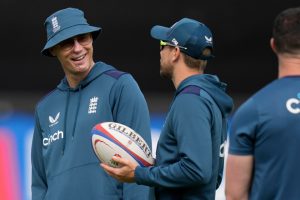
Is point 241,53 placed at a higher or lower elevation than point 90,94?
lower

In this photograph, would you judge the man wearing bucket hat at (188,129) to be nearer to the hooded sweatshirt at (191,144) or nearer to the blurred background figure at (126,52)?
the hooded sweatshirt at (191,144)

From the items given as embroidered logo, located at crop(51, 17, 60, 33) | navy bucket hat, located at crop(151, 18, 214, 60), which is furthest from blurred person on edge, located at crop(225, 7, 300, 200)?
embroidered logo, located at crop(51, 17, 60, 33)

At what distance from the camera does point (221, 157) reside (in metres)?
4.59

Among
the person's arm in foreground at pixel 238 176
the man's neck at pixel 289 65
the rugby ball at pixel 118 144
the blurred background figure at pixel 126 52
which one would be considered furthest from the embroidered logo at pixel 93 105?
the blurred background figure at pixel 126 52

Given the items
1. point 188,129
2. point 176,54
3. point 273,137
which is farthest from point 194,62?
point 273,137

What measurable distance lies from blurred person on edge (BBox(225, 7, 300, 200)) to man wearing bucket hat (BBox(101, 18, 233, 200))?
0.99ft

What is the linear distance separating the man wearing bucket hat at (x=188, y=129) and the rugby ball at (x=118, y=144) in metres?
0.08

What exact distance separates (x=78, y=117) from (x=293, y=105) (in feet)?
4.63

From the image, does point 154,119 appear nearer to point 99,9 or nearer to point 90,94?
point 99,9

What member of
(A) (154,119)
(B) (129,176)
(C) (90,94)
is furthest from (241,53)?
(B) (129,176)

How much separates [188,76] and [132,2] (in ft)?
12.8

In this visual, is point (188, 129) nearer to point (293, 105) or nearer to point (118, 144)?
point (118, 144)

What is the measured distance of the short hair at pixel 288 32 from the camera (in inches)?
154

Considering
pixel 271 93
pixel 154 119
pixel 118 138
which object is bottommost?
pixel 154 119
